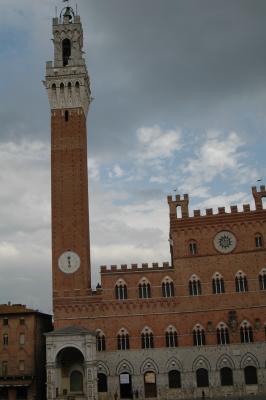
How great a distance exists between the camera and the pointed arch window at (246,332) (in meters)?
53.1

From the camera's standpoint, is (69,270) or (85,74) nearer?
(69,270)

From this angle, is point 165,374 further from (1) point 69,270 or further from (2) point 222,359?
(1) point 69,270

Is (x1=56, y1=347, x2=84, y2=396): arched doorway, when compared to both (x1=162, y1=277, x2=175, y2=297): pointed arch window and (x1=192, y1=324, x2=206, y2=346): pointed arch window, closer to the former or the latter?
(x1=162, y1=277, x2=175, y2=297): pointed arch window

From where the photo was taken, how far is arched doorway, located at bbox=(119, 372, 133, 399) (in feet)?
173

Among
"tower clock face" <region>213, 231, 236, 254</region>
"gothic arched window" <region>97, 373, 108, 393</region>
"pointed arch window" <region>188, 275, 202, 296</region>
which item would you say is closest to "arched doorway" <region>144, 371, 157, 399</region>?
"gothic arched window" <region>97, 373, 108, 393</region>

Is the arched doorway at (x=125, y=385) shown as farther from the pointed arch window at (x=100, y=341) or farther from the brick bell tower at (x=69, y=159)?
the brick bell tower at (x=69, y=159)

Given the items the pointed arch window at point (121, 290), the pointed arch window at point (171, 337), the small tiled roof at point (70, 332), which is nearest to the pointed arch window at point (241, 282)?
the pointed arch window at point (171, 337)

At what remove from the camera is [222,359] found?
173 ft

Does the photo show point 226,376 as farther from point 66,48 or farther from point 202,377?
point 66,48

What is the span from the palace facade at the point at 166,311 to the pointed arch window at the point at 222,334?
0.33ft

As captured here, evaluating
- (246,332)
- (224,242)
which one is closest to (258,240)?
(224,242)

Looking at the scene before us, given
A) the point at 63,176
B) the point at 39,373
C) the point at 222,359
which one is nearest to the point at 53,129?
the point at 63,176

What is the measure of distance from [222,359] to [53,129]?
100 ft

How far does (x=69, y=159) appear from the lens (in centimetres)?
5922
